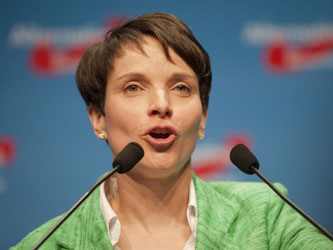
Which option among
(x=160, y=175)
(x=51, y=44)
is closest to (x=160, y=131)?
(x=160, y=175)

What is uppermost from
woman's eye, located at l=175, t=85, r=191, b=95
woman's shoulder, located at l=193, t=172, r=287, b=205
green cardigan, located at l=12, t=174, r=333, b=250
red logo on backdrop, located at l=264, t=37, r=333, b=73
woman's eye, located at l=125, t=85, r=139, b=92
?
red logo on backdrop, located at l=264, t=37, r=333, b=73

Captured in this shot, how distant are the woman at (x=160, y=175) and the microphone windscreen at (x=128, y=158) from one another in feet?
0.43

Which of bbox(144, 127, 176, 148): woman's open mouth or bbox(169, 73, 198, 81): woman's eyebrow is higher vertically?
bbox(169, 73, 198, 81): woman's eyebrow

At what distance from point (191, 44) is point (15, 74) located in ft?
2.93

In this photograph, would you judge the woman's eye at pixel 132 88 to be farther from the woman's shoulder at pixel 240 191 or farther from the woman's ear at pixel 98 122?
the woman's shoulder at pixel 240 191

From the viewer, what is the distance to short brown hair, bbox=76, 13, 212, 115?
139cm

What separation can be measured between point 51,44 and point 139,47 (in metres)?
0.74

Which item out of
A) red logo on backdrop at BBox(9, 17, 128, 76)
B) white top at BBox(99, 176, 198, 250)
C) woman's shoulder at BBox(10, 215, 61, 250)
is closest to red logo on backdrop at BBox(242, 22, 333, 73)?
red logo on backdrop at BBox(9, 17, 128, 76)

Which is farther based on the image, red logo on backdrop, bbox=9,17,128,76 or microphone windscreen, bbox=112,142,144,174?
red logo on backdrop, bbox=9,17,128,76

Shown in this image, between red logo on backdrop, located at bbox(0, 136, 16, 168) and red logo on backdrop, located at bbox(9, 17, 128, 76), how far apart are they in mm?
286

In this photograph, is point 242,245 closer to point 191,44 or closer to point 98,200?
point 98,200

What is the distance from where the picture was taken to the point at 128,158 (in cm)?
113

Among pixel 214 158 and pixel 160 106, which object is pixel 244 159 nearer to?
pixel 160 106

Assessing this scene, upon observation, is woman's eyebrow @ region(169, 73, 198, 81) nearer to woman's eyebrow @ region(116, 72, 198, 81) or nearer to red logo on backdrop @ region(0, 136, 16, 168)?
woman's eyebrow @ region(116, 72, 198, 81)
